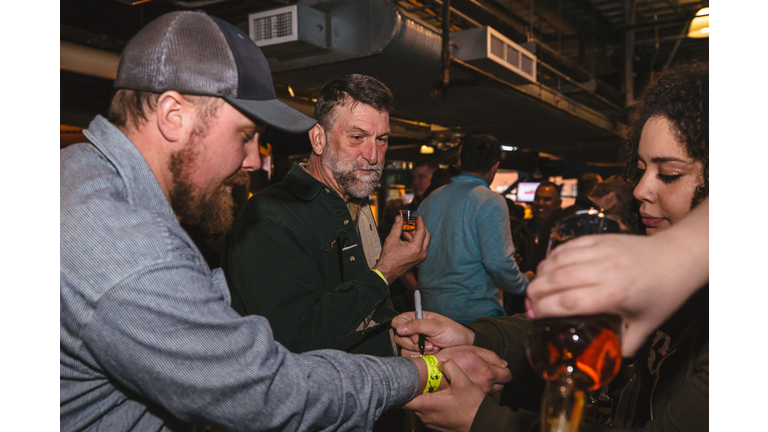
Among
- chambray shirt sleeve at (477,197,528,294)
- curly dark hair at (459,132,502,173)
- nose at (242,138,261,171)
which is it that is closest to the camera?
nose at (242,138,261,171)

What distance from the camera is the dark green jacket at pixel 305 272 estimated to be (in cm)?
162

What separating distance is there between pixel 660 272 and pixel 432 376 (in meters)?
0.80

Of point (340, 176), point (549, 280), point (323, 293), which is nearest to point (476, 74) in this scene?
point (340, 176)

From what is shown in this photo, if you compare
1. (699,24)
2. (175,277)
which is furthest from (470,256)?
(699,24)

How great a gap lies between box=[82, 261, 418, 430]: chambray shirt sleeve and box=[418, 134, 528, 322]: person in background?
2.10 meters

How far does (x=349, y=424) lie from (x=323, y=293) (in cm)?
62

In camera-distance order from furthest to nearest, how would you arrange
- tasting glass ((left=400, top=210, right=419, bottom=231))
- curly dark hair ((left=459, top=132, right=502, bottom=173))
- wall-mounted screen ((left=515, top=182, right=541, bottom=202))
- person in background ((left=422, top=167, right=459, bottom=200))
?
wall-mounted screen ((left=515, top=182, right=541, bottom=202)), person in background ((left=422, top=167, right=459, bottom=200)), curly dark hair ((left=459, top=132, right=502, bottom=173)), tasting glass ((left=400, top=210, right=419, bottom=231))

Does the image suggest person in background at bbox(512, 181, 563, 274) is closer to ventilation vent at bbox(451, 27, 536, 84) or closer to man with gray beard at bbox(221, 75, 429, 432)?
ventilation vent at bbox(451, 27, 536, 84)

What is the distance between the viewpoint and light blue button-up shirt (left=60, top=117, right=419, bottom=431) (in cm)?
88

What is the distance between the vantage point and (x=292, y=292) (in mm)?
1645

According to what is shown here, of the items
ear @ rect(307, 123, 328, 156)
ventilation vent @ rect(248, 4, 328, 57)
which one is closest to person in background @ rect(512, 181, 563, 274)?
ventilation vent @ rect(248, 4, 328, 57)

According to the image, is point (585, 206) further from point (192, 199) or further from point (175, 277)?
point (175, 277)

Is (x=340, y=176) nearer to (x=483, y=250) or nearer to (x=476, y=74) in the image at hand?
(x=483, y=250)

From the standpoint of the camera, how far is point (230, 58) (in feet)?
3.64
